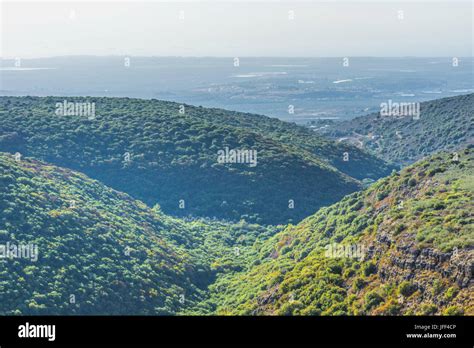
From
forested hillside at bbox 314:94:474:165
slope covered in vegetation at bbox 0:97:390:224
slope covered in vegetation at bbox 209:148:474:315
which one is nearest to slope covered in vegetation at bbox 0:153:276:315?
slope covered in vegetation at bbox 209:148:474:315

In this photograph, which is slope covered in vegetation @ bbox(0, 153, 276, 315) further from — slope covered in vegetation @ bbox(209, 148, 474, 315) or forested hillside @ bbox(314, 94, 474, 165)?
forested hillside @ bbox(314, 94, 474, 165)

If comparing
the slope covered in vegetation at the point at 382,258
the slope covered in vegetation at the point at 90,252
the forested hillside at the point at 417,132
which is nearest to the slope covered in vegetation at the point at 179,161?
the slope covered in vegetation at the point at 90,252

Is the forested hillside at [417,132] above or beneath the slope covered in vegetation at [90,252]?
above

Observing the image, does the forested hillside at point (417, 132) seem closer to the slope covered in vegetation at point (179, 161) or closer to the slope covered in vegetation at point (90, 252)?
the slope covered in vegetation at point (179, 161)

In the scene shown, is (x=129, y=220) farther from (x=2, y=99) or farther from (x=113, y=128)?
(x=2, y=99)

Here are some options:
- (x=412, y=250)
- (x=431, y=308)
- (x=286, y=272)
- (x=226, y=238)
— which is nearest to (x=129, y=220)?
(x=226, y=238)

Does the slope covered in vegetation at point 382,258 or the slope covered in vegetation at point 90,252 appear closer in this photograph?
the slope covered in vegetation at point 382,258
